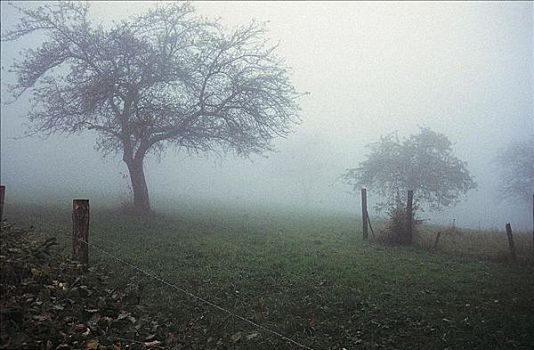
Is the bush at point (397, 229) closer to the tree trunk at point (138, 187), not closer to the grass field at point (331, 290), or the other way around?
the grass field at point (331, 290)

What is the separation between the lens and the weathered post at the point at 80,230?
6902 mm

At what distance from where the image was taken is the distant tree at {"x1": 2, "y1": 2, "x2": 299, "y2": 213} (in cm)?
1912

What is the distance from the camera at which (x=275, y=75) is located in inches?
784

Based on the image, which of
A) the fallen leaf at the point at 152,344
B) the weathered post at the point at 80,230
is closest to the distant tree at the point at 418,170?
the weathered post at the point at 80,230

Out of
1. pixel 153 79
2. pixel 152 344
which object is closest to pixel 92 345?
pixel 152 344

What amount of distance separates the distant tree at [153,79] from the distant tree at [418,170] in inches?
689

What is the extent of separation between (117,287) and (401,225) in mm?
12553

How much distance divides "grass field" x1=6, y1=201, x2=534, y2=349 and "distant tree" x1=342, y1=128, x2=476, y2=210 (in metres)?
18.5

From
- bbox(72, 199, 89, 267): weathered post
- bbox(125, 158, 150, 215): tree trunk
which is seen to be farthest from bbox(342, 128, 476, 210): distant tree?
bbox(72, 199, 89, 267): weathered post

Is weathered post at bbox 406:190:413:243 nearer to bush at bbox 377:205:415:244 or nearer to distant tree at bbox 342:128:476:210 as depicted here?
bush at bbox 377:205:415:244

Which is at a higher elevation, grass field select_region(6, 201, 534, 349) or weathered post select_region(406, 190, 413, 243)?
weathered post select_region(406, 190, 413, 243)

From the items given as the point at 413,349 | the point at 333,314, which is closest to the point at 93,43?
the point at 333,314

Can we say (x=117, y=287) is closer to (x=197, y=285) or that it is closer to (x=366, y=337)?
(x=197, y=285)

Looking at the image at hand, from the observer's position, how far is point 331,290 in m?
8.09
